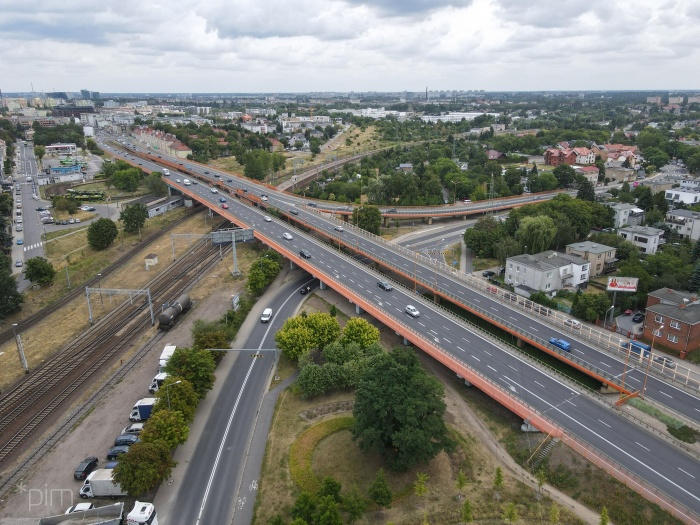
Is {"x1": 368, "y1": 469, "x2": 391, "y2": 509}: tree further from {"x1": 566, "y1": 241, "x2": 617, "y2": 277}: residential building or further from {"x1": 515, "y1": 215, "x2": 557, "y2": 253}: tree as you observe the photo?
{"x1": 515, "y1": 215, "x2": 557, "y2": 253}: tree

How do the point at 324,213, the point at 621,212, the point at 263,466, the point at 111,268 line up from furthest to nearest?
1. the point at 324,213
2. the point at 621,212
3. the point at 111,268
4. the point at 263,466

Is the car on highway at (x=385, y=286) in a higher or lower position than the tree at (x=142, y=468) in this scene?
higher

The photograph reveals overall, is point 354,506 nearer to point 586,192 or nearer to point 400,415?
point 400,415

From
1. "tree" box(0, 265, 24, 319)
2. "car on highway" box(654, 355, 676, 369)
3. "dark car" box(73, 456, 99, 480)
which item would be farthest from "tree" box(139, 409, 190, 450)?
"car on highway" box(654, 355, 676, 369)

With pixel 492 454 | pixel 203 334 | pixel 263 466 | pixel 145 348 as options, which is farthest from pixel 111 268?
pixel 492 454

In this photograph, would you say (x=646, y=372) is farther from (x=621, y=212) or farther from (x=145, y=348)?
(x=621, y=212)

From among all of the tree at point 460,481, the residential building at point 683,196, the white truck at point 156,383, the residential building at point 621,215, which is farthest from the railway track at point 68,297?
the residential building at point 683,196

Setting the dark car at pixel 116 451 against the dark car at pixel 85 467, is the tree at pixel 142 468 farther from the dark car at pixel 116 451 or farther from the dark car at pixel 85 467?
the dark car at pixel 85 467
